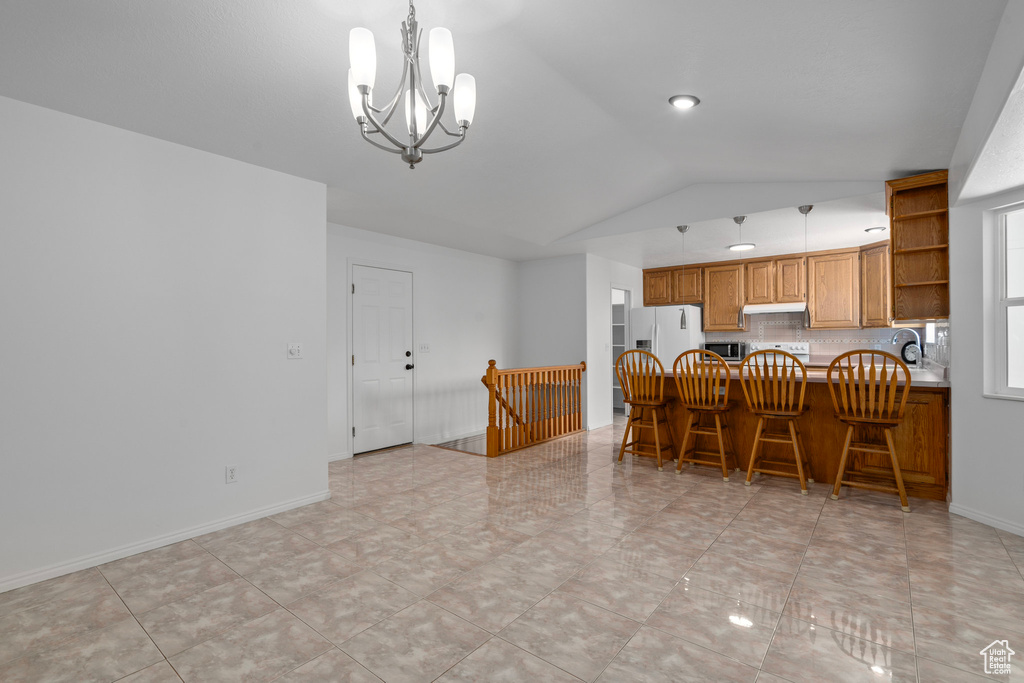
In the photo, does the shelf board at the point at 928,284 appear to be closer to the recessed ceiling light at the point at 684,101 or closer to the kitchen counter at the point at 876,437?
the kitchen counter at the point at 876,437

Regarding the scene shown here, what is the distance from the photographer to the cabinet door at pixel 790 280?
620 cm

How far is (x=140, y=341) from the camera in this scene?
108 inches

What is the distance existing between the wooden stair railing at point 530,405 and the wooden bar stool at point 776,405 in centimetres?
216

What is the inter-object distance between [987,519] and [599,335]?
408 cm

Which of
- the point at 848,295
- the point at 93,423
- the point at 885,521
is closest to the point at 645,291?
the point at 848,295

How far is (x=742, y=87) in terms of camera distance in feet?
8.47

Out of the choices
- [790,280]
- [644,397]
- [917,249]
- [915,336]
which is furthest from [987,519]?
[790,280]

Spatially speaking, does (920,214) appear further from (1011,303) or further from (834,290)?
(834,290)

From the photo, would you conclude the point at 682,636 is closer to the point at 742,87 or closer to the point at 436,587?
the point at 436,587

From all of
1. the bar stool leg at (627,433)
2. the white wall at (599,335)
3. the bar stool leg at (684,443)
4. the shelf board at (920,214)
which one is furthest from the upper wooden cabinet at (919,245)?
the white wall at (599,335)

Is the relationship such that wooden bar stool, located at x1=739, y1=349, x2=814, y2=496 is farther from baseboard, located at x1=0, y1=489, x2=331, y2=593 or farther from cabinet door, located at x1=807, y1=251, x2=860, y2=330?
baseboard, located at x1=0, y1=489, x2=331, y2=593

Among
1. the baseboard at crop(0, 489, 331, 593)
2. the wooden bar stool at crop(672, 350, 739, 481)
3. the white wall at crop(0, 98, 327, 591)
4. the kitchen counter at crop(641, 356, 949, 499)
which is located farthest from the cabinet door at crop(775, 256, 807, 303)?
the baseboard at crop(0, 489, 331, 593)

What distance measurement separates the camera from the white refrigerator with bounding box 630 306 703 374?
653 centimetres

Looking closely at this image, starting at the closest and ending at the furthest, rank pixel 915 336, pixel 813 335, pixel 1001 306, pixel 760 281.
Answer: pixel 1001 306
pixel 915 336
pixel 813 335
pixel 760 281
